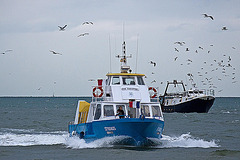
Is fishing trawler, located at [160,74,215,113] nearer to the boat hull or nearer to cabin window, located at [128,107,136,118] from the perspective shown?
the boat hull

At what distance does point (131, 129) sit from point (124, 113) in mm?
1610

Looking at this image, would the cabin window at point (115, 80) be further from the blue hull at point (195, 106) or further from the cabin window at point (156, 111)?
the blue hull at point (195, 106)

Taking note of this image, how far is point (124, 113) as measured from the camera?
2678 cm

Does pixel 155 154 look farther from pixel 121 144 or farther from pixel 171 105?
pixel 171 105

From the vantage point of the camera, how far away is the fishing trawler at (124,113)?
A: 25500 millimetres

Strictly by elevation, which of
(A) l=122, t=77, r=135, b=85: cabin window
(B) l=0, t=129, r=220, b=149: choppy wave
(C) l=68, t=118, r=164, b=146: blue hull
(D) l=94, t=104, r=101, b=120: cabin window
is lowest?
(B) l=0, t=129, r=220, b=149: choppy wave

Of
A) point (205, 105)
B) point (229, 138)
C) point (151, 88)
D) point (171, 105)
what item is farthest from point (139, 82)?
point (171, 105)

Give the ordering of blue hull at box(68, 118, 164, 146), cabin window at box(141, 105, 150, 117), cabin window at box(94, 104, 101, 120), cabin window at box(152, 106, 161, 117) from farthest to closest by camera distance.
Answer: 1. cabin window at box(152, 106, 161, 117)
2. cabin window at box(141, 105, 150, 117)
3. cabin window at box(94, 104, 101, 120)
4. blue hull at box(68, 118, 164, 146)

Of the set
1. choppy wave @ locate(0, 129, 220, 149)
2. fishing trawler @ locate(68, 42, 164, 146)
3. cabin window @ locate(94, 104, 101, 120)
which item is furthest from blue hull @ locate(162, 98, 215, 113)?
cabin window @ locate(94, 104, 101, 120)

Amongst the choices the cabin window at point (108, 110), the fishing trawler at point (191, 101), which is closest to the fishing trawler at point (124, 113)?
the cabin window at point (108, 110)

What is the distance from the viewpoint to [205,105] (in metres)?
83.6

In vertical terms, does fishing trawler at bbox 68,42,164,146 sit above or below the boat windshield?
below

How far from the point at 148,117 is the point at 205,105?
58379mm

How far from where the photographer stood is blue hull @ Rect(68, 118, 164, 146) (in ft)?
83.0
